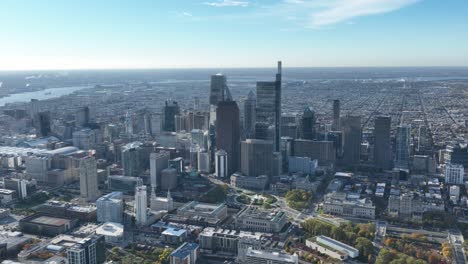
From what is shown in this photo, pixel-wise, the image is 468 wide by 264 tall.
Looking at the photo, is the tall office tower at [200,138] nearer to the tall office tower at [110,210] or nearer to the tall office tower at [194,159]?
the tall office tower at [194,159]

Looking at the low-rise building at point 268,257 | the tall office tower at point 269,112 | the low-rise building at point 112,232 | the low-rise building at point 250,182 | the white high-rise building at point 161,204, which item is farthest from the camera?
the tall office tower at point 269,112

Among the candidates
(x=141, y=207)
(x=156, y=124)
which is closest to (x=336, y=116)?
(x=156, y=124)

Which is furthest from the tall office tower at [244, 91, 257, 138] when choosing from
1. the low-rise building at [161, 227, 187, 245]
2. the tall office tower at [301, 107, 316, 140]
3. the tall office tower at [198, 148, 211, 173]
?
the low-rise building at [161, 227, 187, 245]

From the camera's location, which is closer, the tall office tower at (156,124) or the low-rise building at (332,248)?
the low-rise building at (332,248)

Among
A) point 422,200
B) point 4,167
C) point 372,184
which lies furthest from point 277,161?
point 4,167

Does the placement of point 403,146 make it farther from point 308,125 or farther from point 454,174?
point 308,125

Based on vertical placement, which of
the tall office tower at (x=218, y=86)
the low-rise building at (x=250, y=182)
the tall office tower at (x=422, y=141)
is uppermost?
the tall office tower at (x=218, y=86)

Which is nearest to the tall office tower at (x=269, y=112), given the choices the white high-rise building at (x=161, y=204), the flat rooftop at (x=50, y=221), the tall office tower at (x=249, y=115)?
the tall office tower at (x=249, y=115)
